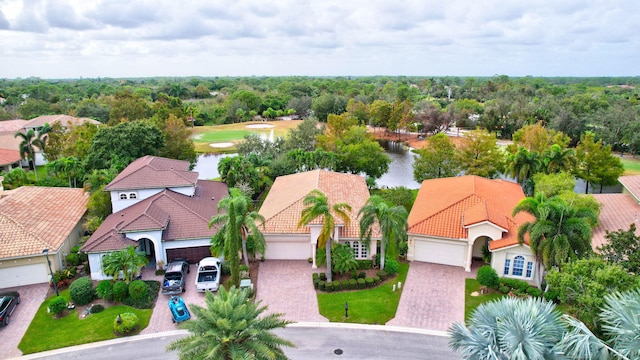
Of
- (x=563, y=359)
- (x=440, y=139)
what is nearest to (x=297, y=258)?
(x=563, y=359)

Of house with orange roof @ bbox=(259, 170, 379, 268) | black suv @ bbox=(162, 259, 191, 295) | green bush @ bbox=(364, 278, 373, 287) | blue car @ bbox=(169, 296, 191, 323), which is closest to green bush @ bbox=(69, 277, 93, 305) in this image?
black suv @ bbox=(162, 259, 191, 295)

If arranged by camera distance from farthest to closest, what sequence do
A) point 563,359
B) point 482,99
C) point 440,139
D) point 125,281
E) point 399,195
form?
point 482,99 → point 440,139 → point 399,195 → point 125,281 → point 563,359

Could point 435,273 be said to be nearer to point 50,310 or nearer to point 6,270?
→ point 50,310

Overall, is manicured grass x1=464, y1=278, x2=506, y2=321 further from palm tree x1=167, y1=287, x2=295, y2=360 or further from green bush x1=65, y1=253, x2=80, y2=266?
green bush x1=65, y1=253, x2=80, y2=266

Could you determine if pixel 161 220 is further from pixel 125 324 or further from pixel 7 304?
pixel 7 304

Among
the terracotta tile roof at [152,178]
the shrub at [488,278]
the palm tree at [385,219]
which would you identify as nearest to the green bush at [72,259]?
the terracotta tile roof at [152,178]

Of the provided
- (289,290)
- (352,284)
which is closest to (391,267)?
(352,284)

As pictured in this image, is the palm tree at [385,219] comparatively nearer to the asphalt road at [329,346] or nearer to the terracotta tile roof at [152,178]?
the asphalt road at [329,346]
